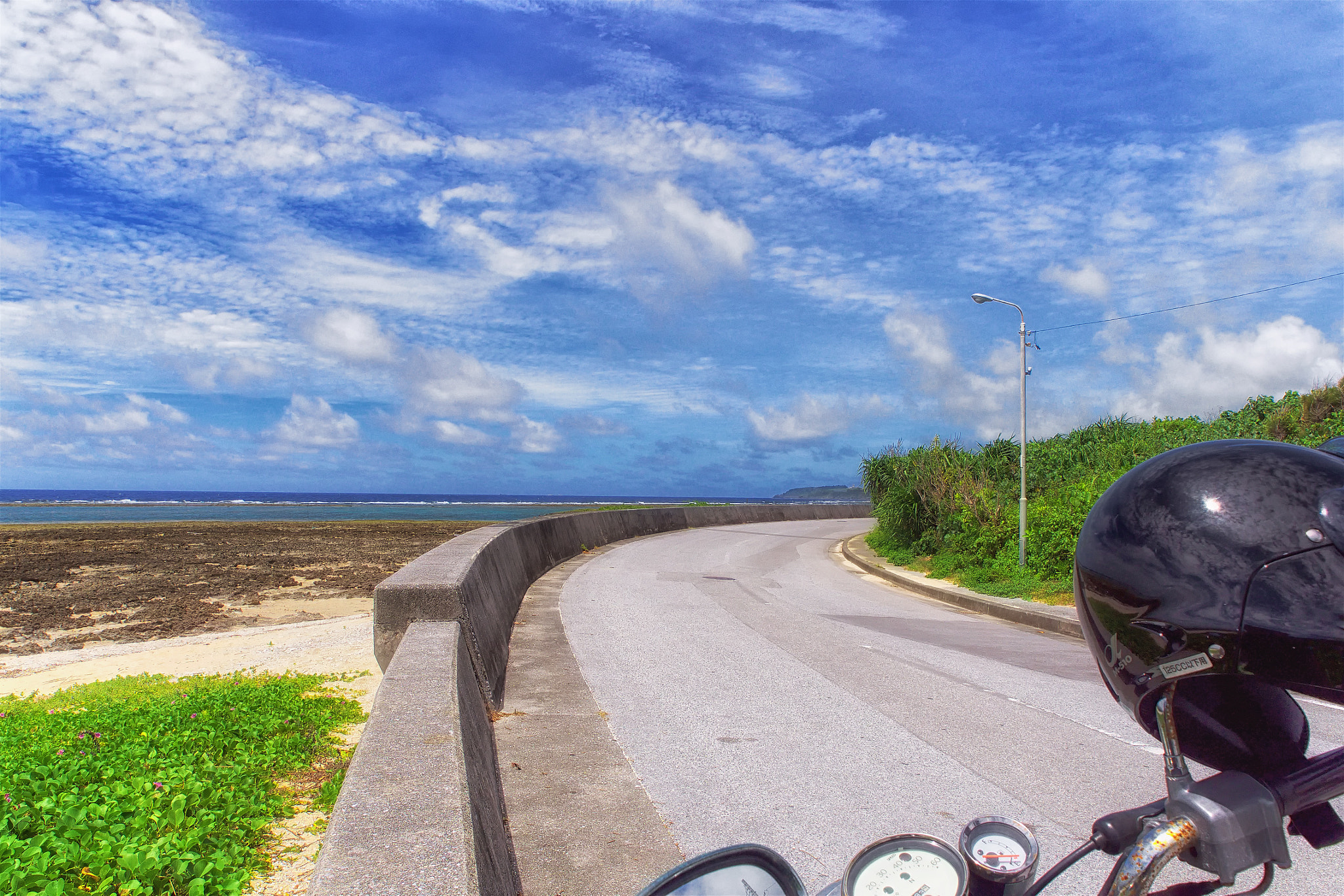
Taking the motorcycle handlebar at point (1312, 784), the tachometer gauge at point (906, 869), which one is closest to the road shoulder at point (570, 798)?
the tachometer gauge at point (906, 869)

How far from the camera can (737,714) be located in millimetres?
6461

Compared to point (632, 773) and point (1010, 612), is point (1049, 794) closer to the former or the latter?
point (632, 773)

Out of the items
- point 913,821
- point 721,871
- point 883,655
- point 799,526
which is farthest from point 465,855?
point 799,526

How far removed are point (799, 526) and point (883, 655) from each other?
96.3ft

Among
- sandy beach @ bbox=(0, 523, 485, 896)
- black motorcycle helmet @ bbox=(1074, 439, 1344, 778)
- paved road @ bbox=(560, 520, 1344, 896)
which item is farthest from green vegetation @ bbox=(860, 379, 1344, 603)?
black motorcycle helmet @ bbox=(1074, 439, 1344, 778)

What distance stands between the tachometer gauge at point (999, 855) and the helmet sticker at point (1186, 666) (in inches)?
16.8

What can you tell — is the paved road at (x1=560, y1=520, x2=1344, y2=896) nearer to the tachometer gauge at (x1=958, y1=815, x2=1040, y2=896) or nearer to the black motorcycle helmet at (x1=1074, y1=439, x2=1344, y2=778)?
the tachometer gauge at (x1=958, y1=815, x2=1040, y2=896)

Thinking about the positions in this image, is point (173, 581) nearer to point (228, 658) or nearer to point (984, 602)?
point (228, 658)

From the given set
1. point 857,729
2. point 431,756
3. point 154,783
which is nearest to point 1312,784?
point 431,756

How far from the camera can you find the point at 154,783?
393 cm

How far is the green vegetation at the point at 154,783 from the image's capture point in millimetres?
3131

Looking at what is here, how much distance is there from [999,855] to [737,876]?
454mm

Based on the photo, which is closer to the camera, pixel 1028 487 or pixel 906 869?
pixel 906 869

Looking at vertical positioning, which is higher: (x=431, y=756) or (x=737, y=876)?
(x=737, y=876)
